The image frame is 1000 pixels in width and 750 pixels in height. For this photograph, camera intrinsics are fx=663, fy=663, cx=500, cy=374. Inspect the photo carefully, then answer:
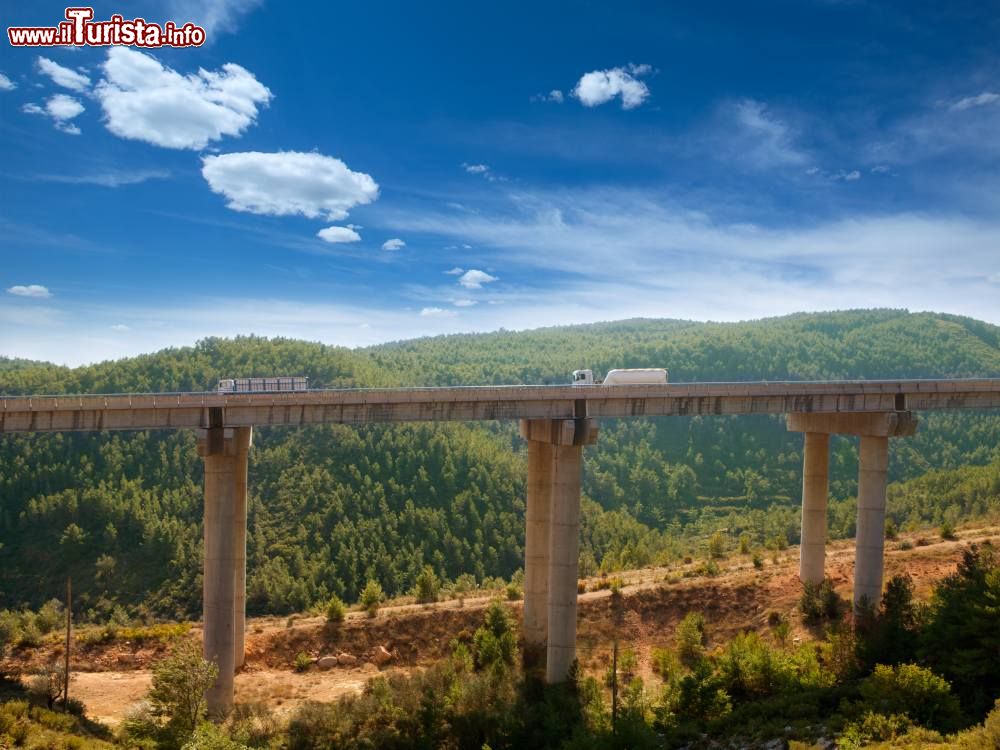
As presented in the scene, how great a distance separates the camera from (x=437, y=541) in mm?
98875

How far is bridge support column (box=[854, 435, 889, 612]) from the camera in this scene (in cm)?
3234

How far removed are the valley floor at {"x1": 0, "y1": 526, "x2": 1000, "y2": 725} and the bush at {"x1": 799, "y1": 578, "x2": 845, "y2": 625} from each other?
619 mm

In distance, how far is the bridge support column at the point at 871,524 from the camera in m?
32.3

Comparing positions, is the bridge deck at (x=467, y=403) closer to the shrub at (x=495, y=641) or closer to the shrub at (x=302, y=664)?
the shrub at (x=495, y=641)

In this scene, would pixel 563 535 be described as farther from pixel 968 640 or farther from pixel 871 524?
pixel 871 524

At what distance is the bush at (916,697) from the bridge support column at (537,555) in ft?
47.1

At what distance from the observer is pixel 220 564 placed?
26422mm

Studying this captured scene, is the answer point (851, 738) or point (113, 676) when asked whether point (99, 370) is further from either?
point (851, 738)

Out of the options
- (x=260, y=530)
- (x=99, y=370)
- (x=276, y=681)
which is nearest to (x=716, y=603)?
(x=276, y=681)

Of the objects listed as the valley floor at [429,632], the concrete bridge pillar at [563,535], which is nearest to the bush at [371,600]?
the valley floor at [429,632]

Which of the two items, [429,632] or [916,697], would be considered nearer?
[916,697]

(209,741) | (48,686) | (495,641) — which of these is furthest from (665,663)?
(48,686)

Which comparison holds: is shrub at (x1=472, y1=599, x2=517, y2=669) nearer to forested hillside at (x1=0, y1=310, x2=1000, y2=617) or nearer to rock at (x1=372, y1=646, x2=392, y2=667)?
rock at (x1=372, y1=646, x2=392, y2=667)

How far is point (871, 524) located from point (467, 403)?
21006 millimetres
